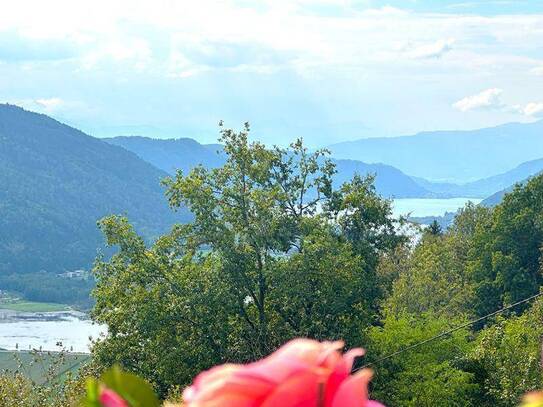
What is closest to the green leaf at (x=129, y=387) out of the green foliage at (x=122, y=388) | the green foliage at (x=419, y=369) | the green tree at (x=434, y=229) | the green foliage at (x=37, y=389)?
the green foliage at (x=122, y=388)

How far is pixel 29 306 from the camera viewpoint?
121 m

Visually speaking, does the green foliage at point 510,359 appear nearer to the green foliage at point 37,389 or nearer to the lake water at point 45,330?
the green foliage at point 37,389

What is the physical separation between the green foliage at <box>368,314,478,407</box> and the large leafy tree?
1.62 metres

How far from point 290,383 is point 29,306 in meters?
127

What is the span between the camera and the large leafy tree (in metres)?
21.4

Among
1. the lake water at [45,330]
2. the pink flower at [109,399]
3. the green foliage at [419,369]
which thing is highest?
the pink flower at [109,399]

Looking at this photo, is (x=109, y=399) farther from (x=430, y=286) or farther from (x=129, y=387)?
(x=430, y=286)

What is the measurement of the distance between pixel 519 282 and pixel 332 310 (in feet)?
50.3

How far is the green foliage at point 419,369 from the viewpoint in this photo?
76.5 ft

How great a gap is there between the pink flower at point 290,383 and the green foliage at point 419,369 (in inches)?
890

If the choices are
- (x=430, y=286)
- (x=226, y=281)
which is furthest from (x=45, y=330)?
(x=226, y=281)

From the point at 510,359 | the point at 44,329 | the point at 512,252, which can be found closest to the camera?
the point at 510,359

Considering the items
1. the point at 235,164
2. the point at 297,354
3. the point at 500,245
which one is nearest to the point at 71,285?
the point at 500,245

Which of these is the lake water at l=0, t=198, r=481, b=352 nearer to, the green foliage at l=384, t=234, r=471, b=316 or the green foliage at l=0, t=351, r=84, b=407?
the green foliage at l=384, t=234, r=471, b=316
